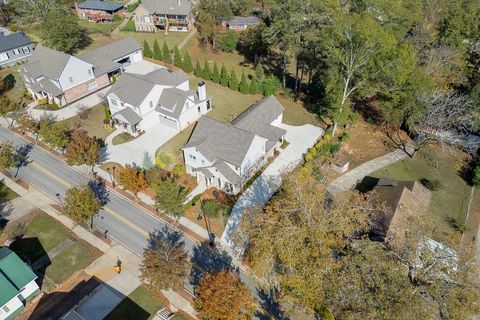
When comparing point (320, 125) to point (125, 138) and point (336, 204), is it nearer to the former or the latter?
point (336, 204)

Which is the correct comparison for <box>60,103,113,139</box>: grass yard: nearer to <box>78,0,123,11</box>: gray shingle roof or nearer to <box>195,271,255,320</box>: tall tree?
<box>195,271,255,320</box>: tall tree

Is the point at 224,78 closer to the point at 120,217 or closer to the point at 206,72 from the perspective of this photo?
the point at 206,72

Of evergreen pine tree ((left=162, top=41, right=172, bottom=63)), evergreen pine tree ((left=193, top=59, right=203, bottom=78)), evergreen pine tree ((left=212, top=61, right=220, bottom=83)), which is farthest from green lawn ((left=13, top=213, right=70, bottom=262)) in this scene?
evergreen pine tree ((left=162, top=41, right=172, bottom=63))

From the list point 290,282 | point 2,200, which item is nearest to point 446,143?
point 290,282

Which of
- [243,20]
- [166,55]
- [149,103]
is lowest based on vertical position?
[166,55]

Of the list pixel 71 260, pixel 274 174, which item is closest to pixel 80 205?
pixel 71 260
